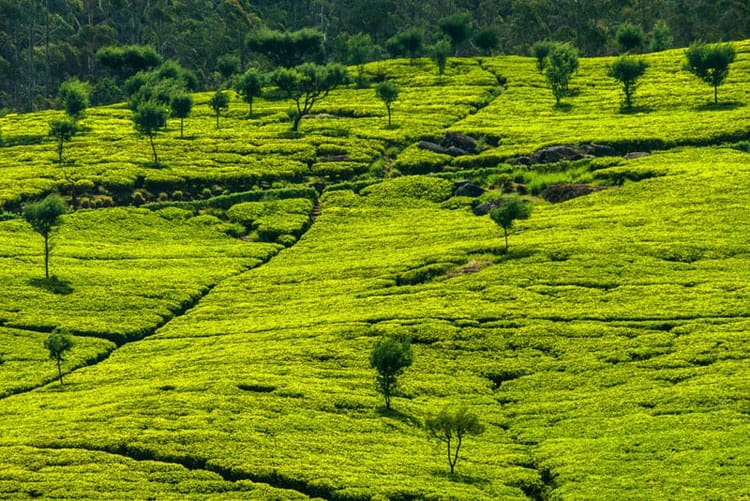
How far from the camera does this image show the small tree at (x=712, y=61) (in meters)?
154

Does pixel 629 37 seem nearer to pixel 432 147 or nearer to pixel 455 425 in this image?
pixel 432 147

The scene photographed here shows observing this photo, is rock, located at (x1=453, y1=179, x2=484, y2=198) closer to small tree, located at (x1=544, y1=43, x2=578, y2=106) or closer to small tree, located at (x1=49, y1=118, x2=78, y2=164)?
small tree, located at (x1=544, y1=43, x2=578, y2=106)

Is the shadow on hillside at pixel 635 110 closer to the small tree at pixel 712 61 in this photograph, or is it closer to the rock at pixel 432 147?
the small tree at pixel 712 61

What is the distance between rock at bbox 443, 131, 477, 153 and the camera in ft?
473

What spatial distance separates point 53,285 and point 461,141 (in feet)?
210

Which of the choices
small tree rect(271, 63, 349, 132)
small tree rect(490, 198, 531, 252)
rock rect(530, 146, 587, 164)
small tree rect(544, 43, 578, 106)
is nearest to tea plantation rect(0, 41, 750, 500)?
small tree rect(490, 198, 531, 252)

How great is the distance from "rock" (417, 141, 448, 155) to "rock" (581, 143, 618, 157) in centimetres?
1944

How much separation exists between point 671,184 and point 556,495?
6872 centimetres

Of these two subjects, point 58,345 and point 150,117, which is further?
point 150,117

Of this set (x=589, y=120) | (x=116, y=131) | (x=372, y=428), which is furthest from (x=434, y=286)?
(x=116, y=131)

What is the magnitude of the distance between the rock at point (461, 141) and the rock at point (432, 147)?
1.12 meters

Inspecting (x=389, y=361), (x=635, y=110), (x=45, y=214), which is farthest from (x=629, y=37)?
(x=389, y=361)

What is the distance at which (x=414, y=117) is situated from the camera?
164m

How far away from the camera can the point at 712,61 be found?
505 feet
